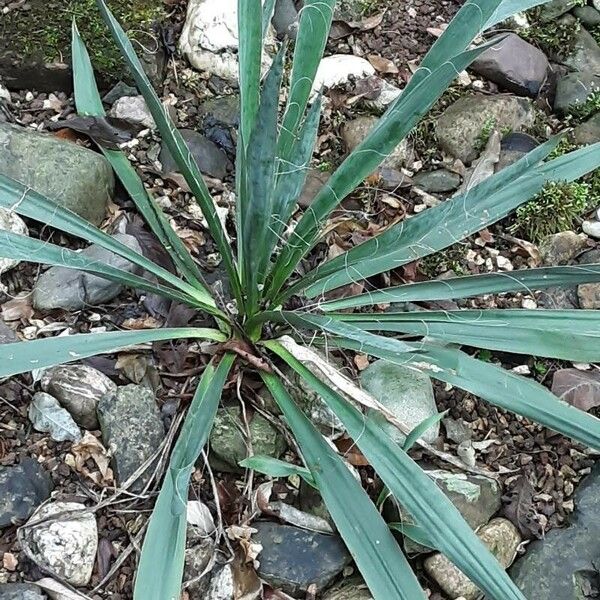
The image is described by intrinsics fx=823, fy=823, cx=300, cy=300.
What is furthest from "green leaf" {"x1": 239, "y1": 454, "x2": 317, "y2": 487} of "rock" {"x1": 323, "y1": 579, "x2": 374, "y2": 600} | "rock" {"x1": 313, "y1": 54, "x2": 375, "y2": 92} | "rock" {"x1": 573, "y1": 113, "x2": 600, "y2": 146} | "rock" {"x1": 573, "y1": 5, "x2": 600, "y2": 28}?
"rock" {"x1": 573, "y1": 5, "x2": 600, "y2": 28}

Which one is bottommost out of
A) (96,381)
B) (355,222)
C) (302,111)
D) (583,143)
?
(96,381)

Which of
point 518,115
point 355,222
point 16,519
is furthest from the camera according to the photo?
→ point 518,115

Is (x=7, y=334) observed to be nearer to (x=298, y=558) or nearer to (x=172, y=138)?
(x=172, y=138)

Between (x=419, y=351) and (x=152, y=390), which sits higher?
(x=419, y=351)

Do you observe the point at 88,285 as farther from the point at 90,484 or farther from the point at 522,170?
the point at 522,170

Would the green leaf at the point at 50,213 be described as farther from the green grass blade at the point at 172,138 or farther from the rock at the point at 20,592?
the rock at the point at 20,592

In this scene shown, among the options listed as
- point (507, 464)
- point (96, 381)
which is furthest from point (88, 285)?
point (507, 464)

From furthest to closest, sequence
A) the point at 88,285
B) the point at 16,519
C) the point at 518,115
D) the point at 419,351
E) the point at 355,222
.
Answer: the point at 518,115 → the point at 355,222 → the point at 88,285 → the point at 16,519 → the point at 419,351
